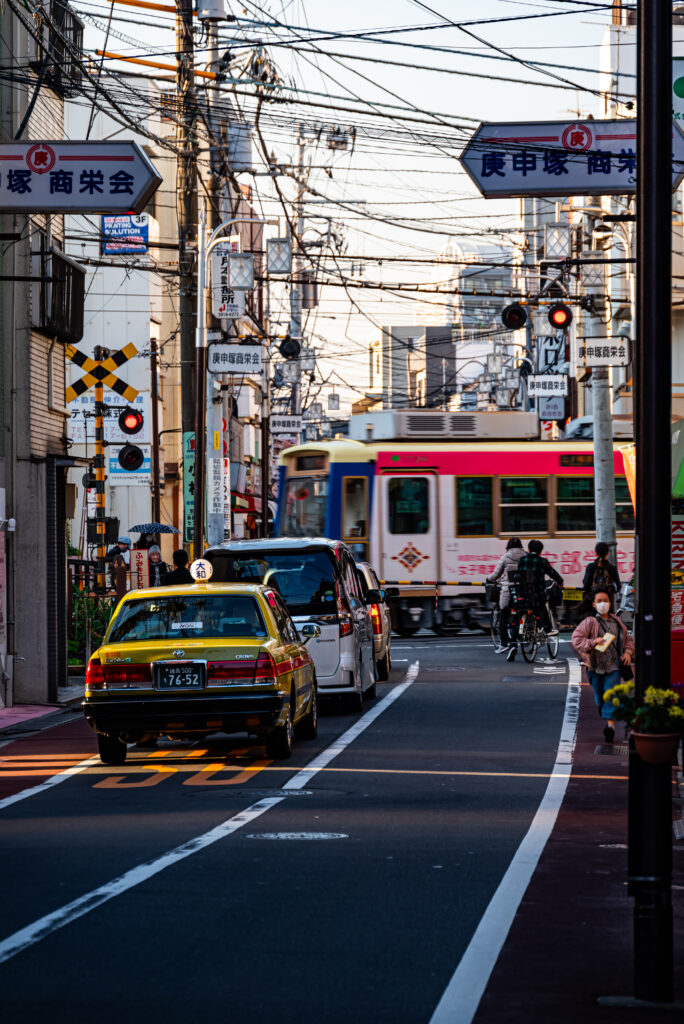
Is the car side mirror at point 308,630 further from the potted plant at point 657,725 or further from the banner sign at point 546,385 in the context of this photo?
the banner sign at point 546,385

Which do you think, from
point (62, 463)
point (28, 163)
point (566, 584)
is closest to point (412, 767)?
point (28, 163)

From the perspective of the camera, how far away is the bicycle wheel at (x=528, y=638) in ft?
93.8

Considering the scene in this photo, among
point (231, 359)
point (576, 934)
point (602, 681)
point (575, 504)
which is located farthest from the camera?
point (575, 504)

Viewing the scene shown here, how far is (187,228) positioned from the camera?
34.8m

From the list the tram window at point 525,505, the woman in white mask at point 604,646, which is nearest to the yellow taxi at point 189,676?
the woman in white mask at point 604,646

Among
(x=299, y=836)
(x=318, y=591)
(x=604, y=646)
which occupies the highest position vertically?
(x=318, y=591)

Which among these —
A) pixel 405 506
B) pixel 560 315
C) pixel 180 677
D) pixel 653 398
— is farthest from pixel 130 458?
pixel 653 398

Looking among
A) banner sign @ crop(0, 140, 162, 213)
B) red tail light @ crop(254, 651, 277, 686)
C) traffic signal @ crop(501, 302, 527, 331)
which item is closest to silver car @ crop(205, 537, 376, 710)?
red tail light @ crop(254, 651, 277, 686)

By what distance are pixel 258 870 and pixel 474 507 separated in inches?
1105

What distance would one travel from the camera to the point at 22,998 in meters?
7.21

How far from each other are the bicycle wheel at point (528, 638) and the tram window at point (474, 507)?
9485 mm

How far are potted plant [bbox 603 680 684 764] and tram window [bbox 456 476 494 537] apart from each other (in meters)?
30.6

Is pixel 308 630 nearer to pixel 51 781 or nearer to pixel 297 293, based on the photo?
pixel 51 781

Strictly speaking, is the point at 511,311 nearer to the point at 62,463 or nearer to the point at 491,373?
the point at 62,463
